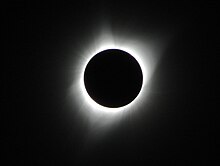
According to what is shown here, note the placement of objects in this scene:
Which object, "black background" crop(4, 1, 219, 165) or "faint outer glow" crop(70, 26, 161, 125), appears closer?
"black background" crop(4, 1, 219, 165)

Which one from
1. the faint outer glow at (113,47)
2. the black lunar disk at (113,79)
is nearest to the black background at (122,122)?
the faint outer glow at (113,47)

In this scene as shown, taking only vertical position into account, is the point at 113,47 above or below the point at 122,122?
above

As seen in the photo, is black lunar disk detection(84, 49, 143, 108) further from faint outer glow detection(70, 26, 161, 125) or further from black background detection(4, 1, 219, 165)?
black background detection(4, 1, 219, 165)

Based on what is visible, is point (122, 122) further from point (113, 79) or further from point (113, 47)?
point (113, 47)

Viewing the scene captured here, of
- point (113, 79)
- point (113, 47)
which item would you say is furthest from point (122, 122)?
point (113, 47)

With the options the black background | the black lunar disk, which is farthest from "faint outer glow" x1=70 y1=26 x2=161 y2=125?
the black lunar disk

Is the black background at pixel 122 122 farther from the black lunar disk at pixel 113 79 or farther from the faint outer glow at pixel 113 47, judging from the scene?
the black lunar disk at pixel 113 79
